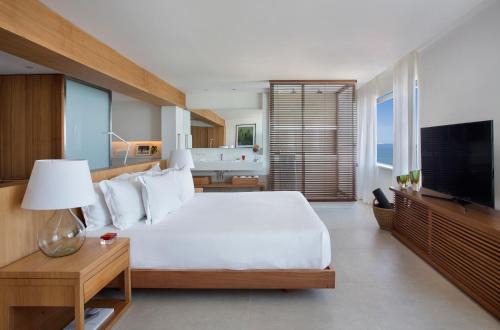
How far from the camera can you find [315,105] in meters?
5.93

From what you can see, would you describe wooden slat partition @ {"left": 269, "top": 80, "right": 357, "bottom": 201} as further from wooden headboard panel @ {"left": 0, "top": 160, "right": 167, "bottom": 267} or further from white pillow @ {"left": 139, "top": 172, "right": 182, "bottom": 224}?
wooden headboard panel @ {"left": 0, "top": 160, "right": 167, "bottom": 267}

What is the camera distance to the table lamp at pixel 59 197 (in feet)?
5.94

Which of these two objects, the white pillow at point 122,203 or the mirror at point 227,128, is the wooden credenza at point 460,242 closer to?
the white pillow at point 122,203

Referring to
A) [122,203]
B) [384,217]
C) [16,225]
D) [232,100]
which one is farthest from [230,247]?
[232,100]

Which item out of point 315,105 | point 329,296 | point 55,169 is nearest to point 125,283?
point 55,169

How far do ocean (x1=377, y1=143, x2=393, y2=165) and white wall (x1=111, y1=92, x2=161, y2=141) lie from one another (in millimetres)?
4629

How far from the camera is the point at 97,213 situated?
2623 millimetres

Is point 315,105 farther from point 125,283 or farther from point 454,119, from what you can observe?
point 125,283

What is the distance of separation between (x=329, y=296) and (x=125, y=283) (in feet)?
5.28

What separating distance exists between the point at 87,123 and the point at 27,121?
2.72ft

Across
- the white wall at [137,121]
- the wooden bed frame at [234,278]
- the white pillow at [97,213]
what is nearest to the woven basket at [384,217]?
the wooden bed frame at [234,278]

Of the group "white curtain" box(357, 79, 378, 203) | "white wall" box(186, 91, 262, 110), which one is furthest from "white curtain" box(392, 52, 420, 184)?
"white wall" box(186, 91, 262, 110)

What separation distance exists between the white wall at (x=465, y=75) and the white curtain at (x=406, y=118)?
0.23 metres

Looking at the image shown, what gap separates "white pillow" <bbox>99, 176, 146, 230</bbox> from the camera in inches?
103
